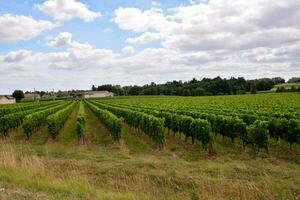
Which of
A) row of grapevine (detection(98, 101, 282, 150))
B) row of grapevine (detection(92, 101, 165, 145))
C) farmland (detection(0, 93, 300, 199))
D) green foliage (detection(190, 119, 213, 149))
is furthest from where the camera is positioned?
row of grapevine (detection(92, 101, 165, 145))

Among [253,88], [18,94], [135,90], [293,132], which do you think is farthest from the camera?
[135,90]

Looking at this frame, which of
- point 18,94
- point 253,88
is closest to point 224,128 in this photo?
point 253,88

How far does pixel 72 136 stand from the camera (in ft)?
104

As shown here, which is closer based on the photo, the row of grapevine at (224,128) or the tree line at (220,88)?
the row of grapevine at (224,128)

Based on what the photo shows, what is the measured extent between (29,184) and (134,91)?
168882 millimetres

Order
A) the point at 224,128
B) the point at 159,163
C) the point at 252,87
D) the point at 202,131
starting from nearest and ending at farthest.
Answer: the point at 159,163
the point at 202,131
the point at 224,128
the point at 252,87

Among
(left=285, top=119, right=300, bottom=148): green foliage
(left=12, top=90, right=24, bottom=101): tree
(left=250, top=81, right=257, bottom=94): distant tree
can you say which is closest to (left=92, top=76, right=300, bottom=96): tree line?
(left=250, top=81, right=257, bottom=94): distant tree

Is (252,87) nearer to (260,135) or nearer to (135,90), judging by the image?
(135,90)

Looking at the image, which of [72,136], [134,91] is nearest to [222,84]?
[134,91]

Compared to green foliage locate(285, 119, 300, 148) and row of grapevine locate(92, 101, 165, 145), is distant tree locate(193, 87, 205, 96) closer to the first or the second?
row of grapevine locate(92, 101, 165, 145)

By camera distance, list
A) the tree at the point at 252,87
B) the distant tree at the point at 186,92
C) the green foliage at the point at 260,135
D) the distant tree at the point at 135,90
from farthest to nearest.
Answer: the distant tree at the point at 135,90 → the distant tree at the point at 186,92 → the tree at the point at 252,87 → the green foliage at the point at 260,135

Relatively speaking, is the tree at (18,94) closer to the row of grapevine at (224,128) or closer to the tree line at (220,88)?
the tree line at (220,88)

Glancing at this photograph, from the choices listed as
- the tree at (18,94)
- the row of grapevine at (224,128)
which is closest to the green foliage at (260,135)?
the row of grapevine at (224,128)

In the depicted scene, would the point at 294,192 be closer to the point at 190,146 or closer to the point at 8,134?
the point at 190,146
